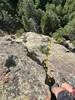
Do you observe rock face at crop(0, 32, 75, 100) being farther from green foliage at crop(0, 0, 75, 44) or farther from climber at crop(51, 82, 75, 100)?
green foliage at crop(0, 0, 75, 44)

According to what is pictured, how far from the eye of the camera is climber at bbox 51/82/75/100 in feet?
17.6

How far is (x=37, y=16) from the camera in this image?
40.2ft

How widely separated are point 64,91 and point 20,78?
0.88 m

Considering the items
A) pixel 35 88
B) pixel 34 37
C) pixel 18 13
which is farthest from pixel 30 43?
pixel 18 13

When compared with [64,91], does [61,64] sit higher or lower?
lower

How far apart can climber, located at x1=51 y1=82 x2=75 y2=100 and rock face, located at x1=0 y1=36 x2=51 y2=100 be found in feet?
0.57

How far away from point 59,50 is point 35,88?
9.62 feet

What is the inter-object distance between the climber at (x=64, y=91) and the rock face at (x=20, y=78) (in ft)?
0.57

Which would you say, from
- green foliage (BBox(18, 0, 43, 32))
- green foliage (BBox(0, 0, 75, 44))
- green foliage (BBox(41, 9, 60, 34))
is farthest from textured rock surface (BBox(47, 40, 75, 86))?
green foliage (BBox(18, 0, 43, 32))

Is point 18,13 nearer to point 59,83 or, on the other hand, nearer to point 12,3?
point 12,3

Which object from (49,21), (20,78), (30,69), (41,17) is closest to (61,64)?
(30,69)

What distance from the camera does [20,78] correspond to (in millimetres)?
5668

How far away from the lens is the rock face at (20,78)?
532cm

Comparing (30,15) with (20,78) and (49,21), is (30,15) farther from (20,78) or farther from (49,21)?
(20,78)
